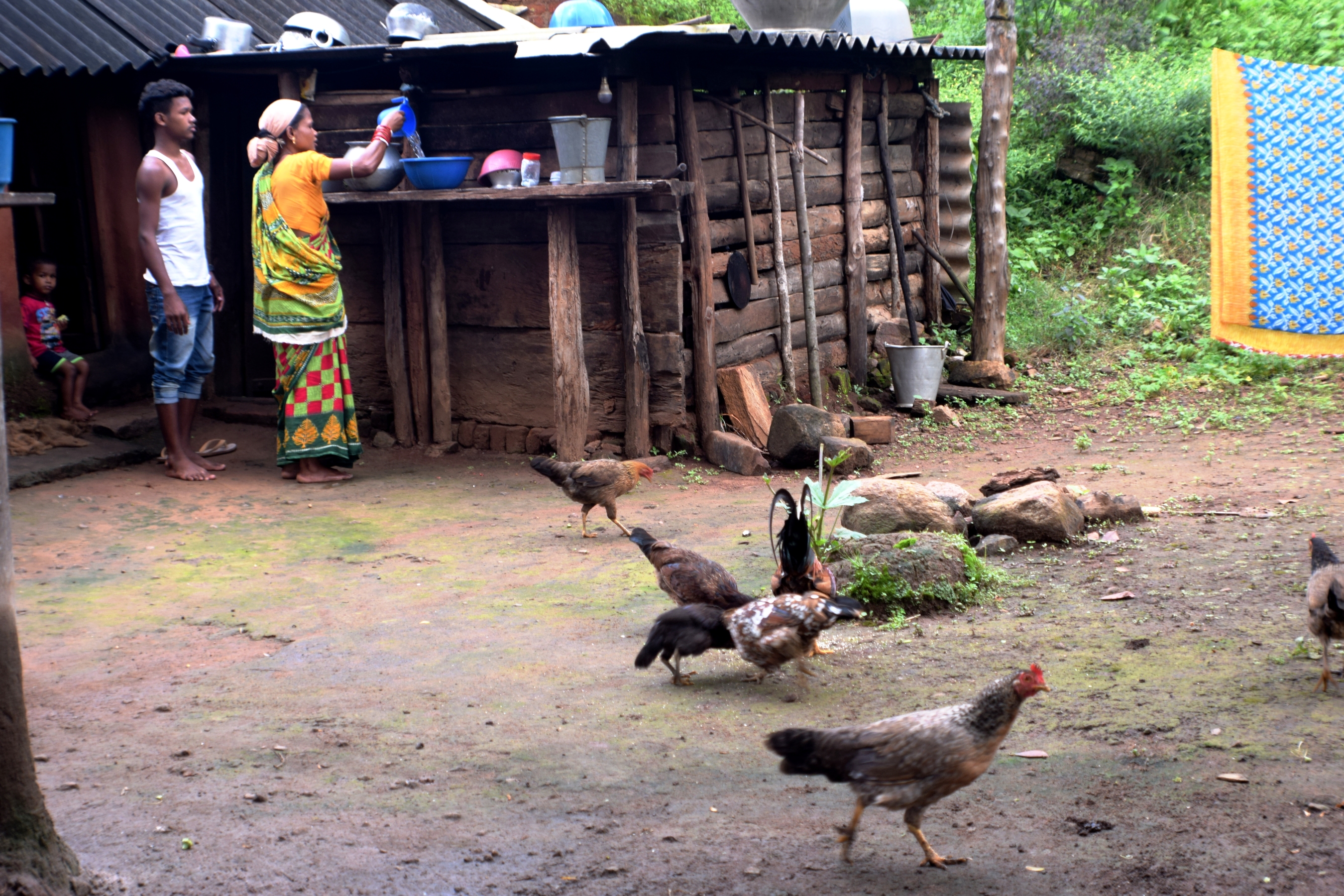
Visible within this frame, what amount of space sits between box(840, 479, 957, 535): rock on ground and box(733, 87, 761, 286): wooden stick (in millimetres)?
3281

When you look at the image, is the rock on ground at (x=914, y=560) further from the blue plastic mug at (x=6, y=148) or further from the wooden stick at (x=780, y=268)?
the blue plastic mug at (x=6, y=148)

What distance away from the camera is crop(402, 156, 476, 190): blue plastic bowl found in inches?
309

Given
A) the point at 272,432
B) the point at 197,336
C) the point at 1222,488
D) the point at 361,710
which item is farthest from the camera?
the point at 272,432

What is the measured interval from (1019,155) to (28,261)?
38.1ft

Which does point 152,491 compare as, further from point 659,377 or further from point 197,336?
point 659,377

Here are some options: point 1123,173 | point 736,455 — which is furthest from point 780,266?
point 1123,173

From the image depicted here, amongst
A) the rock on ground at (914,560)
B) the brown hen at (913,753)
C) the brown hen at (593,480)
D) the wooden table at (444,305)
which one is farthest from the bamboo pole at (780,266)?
the brown hen at (913,753)

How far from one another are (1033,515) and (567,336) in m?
3.58

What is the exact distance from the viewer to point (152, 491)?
24.5 feet

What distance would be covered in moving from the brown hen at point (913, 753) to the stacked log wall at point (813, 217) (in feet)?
19.2

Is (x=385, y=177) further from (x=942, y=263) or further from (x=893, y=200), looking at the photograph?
(x=942, y=263)

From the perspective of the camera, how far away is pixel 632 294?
8164 mm

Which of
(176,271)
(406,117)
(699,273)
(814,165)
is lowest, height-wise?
(699,273)

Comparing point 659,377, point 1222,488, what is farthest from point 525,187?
point 1222,488
